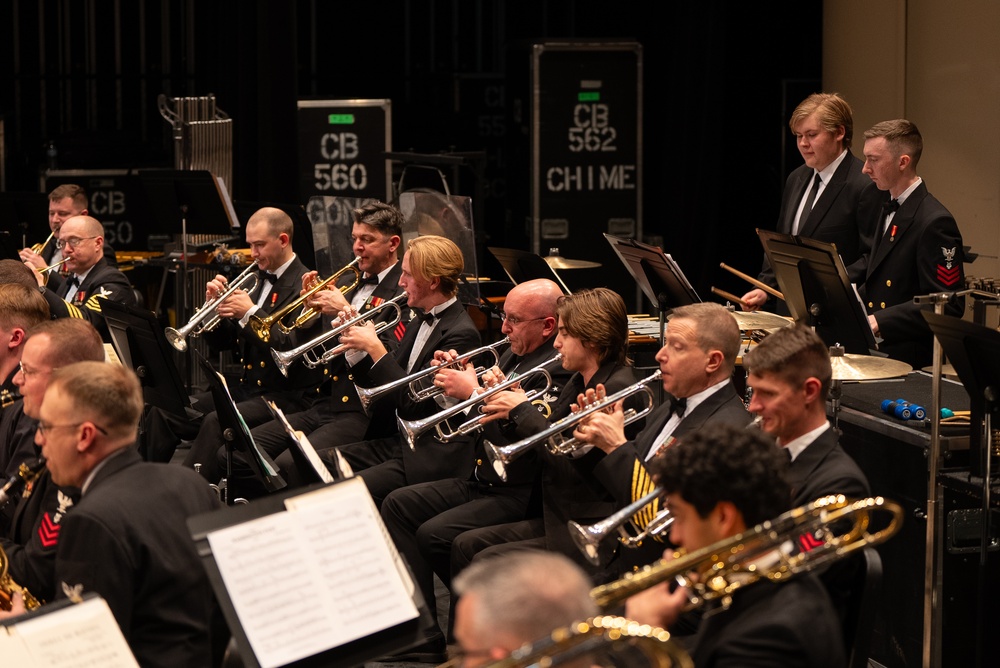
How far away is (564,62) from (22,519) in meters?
7.22

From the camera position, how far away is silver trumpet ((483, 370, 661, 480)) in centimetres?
441

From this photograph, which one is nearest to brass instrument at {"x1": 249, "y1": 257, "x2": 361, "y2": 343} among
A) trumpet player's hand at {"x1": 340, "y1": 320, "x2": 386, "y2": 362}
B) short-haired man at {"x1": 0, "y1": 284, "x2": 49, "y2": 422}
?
trumpet player's hand at {"x1": 340, "y1": 320, "x2": 386, "y2": 362}

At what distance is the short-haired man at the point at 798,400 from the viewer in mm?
3600

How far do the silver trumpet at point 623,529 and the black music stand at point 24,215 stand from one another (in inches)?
284

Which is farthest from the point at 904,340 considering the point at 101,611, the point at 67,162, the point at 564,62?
the point at 67,162

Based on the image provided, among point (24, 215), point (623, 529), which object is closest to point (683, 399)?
point (623, 529)

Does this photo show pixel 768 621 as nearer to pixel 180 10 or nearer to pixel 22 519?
pixel 22 519

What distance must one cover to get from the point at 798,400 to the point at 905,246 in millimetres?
2652

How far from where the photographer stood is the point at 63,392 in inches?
141

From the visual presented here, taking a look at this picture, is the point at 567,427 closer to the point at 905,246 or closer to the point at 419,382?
the point at 419,382

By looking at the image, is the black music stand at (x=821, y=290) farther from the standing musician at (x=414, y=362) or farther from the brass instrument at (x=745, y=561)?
the brass instrument at (x=745, y=561)

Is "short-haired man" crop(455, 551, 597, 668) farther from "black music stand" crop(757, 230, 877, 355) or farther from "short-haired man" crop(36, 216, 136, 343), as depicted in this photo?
"short-haired man" crop(36, 216, 136, 343)

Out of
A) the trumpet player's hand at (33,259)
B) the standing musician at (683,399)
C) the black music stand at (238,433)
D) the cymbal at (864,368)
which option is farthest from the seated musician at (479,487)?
the trumpet player's hand at (33,259)

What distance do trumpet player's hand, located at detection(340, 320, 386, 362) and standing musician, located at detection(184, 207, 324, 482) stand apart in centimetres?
85
